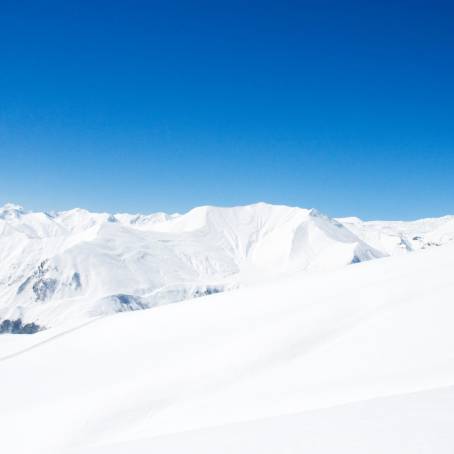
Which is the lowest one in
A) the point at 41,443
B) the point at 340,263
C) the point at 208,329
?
the point at 41,443

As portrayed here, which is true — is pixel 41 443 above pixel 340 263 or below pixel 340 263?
below

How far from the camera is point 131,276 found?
18625 cm

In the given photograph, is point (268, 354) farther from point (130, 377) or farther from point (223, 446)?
point (223, 446)

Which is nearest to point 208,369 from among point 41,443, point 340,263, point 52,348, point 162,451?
point 41,443

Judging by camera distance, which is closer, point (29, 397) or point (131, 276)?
point (29, 397)

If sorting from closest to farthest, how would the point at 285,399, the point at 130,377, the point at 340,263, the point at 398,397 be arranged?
the point at 398,397, the point at 285,399, the point at 130,377, the point at 340,263

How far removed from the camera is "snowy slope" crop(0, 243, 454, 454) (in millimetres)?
6402

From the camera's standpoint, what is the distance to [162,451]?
20.7ft

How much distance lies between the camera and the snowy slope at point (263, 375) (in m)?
6.40

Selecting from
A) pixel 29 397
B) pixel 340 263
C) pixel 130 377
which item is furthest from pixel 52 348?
pixel 340 263

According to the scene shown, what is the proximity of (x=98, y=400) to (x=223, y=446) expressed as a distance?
20.7ft

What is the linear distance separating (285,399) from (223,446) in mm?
3271

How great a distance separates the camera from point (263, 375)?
10.8 metres

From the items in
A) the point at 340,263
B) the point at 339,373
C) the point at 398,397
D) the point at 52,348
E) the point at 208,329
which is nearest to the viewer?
the point at 398,397
